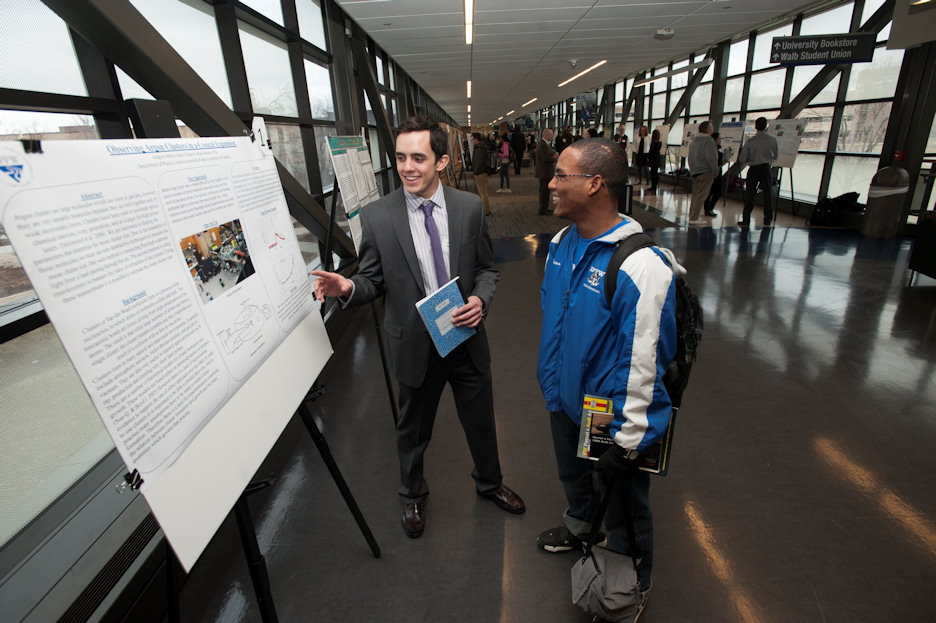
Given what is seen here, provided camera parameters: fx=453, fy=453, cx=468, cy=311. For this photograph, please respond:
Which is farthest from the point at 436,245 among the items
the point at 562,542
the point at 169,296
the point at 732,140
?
the point at 732,140

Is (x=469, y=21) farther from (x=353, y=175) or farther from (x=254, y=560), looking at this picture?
(x=254, y=560)

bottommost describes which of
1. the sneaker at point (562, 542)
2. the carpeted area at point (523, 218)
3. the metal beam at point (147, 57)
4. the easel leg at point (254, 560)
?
the sneaker at point (562, 542)

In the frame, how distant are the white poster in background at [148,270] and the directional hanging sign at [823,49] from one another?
7632 millimetres

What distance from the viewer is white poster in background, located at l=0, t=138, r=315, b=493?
28.0 inches

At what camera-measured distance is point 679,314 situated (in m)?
1.36

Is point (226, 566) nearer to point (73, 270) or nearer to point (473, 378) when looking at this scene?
point (473, 378)

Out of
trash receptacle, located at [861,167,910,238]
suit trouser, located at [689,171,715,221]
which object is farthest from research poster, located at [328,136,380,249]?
trash receptacle, located at [861,167,910,238]

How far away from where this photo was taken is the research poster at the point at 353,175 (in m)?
2.65

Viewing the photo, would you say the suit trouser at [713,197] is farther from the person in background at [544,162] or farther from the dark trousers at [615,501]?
the dark trousers at [615,501]

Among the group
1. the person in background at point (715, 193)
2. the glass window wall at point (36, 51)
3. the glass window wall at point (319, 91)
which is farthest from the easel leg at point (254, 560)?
the person in background at point (715, 193)

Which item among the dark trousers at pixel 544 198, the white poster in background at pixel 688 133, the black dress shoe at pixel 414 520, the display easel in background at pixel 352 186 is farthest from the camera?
the white poster in background at pixel 688 133

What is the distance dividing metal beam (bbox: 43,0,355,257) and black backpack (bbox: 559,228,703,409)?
4.64 ft

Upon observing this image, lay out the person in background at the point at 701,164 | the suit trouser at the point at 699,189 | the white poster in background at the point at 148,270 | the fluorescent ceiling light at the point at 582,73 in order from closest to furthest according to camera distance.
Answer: the white poster in background at the point at 148,270, the person in background at the point at 701,164, the suit trouser at the point at 699,189, the fluorescent ceiling light at the point at 582,73

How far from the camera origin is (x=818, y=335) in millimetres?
3791
